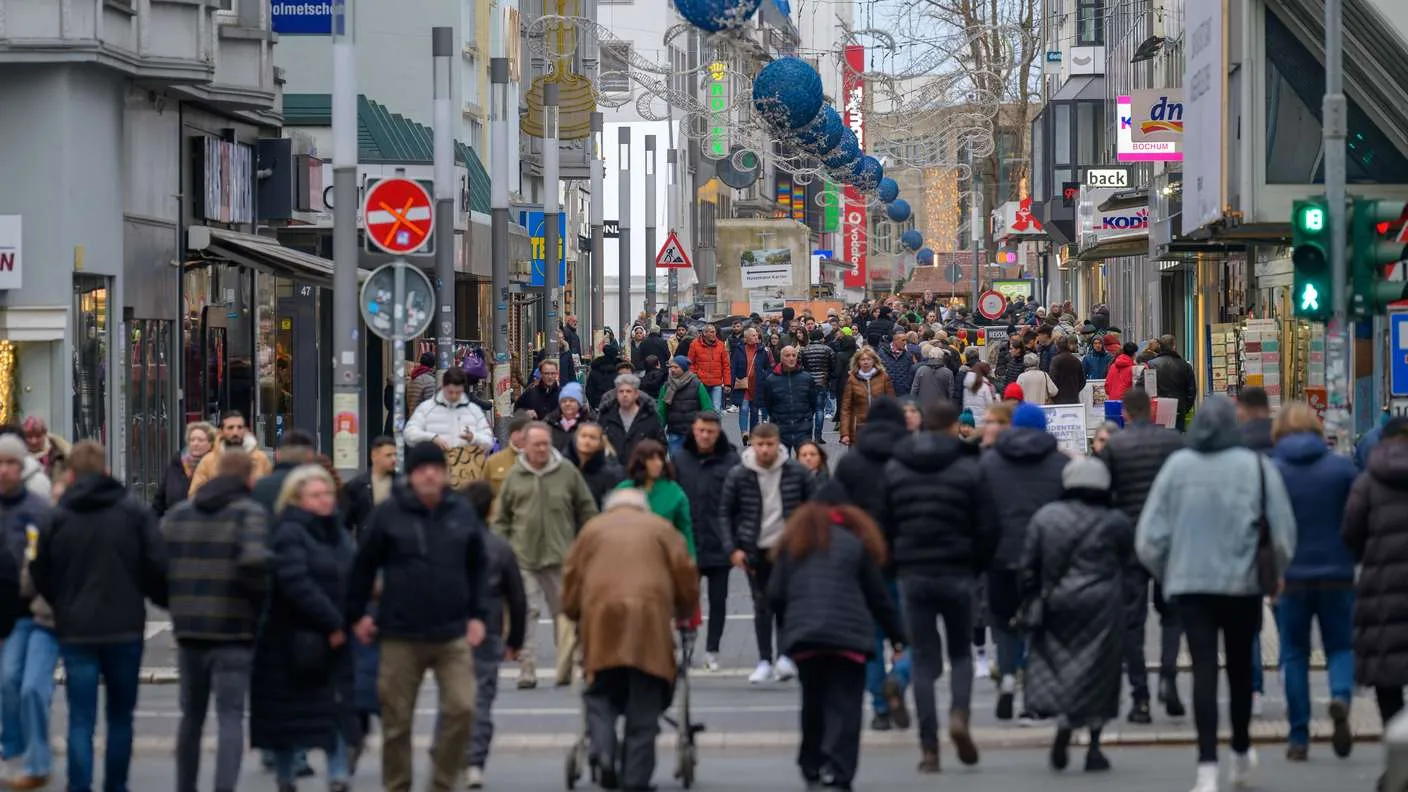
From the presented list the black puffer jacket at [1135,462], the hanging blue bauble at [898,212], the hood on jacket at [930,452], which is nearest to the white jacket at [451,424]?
the black puffer jacket at [1135,462]

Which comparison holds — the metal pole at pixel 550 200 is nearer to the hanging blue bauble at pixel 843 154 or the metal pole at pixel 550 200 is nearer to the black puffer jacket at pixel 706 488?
the hanging blue bauble at pixel 843 154

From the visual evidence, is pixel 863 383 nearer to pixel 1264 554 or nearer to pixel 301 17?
pixel 301 17

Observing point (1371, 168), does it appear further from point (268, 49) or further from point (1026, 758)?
point (1026, 758)

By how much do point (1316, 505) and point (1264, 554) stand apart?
53.6 inches

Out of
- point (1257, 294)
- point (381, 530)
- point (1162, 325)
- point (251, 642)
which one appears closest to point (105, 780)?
point (251, 642)

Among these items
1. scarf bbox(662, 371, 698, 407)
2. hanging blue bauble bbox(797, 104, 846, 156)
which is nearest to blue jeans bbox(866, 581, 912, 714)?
scarf bbox(662, 371, 698, 407)

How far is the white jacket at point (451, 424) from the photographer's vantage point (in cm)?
1933

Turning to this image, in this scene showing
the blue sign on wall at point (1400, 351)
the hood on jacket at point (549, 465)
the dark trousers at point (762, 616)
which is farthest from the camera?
the blue sign on wall at point (1400, 351)

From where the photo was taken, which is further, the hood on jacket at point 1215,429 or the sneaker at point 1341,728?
the sneaker at point 1341,728

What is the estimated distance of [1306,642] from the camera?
1270 cm

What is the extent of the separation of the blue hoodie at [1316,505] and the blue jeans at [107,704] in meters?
5.61

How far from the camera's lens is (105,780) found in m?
11.5

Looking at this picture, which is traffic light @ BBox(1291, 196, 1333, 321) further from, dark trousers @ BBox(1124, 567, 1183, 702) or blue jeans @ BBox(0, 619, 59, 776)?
blue jeans @ BBox(0, 619, 59, 776)

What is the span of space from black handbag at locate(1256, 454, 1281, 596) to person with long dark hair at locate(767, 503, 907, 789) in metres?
1.64
